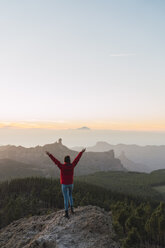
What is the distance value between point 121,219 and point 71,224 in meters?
3.66

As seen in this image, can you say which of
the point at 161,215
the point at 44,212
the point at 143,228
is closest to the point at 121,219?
the point at 143,228

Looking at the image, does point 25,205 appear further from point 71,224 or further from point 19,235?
→ point 71,224

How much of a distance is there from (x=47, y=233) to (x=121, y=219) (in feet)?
17.4

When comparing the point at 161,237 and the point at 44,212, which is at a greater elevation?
the point at 161,237

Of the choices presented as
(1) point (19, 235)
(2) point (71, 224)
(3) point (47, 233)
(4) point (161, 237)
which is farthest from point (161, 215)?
(1) point (19, 235)

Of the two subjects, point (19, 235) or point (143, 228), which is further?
point (19, 235)

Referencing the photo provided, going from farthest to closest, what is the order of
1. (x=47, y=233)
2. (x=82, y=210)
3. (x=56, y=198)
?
(x=56, y=198), (x=82, y=210), (x=47, y=233)

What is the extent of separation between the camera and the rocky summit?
40.2 feet

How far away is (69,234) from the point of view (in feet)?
42.8

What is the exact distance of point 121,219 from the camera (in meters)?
14.9

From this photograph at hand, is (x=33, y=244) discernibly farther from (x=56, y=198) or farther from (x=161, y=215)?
(x=56, y=198)

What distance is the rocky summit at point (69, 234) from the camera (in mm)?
12257

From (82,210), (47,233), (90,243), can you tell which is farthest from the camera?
(82,210)

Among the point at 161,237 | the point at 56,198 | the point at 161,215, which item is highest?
the point at 161,215
